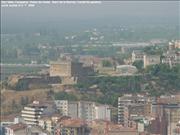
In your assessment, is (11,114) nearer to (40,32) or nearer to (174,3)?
(174,3)

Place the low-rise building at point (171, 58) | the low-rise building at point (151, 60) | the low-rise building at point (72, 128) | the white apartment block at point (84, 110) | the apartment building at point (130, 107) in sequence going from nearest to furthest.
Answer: the low-rise building at point (72, 128) → the apartment building at point (130, 107) → the white apartment block at point (84, 110) → the low-rise building at point (171, 58) → the low-rise building at point (151, 60)

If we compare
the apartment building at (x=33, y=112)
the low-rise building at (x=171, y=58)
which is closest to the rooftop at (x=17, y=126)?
the apartment building at (x=33, y=112)

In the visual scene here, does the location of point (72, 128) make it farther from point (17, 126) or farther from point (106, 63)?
point (106, 63)

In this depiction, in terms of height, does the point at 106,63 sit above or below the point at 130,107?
above

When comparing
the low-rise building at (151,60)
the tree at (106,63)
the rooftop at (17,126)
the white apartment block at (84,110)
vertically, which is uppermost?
the low-rise building at (151,60)

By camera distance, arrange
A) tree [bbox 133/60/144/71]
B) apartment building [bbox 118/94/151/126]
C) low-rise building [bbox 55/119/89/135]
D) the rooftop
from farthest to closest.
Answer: tree [bbox 133/60/144/71] → apartment building [bbox 118/94/151/126] → the rooftop → low-rise building [bbox 55/119/89/135]

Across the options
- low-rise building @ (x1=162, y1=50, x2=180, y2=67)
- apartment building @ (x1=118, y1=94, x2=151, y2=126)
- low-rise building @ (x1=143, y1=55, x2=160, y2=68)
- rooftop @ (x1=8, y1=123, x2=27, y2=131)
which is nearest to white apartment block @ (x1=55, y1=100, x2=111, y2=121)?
apartment building @ (x1=118, y1=94, x2=151, y2=126)

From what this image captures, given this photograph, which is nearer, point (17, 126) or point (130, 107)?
point (17, 126)

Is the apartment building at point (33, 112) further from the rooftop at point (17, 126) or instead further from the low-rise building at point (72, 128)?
the low-rise building at point (72, 128)

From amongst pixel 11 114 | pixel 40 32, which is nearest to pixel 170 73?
pixel 11 114

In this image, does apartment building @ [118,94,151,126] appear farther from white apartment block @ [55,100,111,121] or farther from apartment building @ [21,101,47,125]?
apartment building @ [21,101,47,125]

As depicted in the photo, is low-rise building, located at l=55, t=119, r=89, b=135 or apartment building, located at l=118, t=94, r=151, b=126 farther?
apartment building, located at l=118, t=94, r=151, b=126

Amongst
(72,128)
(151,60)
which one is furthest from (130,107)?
(151,60)

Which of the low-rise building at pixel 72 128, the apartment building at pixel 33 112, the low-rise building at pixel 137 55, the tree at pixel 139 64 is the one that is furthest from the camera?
the low-rise building at pixel 137 55
